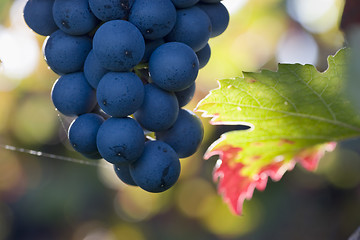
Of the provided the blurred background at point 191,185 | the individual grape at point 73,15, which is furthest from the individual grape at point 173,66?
the blurred background at point 191,185

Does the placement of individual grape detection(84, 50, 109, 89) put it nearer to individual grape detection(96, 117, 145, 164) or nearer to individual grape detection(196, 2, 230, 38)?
individual grape detection(96, 117, 145, 164)

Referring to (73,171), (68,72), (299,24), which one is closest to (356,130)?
(68,72)

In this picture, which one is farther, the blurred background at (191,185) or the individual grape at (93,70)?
the blurred background at (191,185)

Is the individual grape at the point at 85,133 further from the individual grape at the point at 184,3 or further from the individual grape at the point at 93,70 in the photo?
the individual grape at the point at 184,3

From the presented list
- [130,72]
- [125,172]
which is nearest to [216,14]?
[130,72]

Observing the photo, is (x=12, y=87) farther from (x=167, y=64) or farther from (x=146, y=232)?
(x=167, y=64)

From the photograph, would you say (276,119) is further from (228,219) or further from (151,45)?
(228,219)

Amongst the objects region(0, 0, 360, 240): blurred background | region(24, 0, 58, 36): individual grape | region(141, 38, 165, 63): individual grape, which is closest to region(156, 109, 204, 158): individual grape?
region(141, 38, 165, 63): individual grape
